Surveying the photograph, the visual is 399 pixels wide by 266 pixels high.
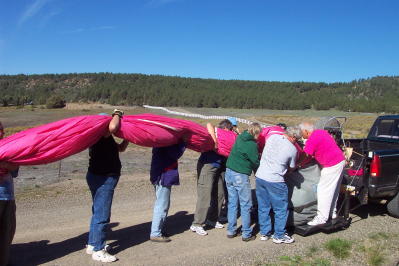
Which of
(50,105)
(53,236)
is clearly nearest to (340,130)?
(53,236)

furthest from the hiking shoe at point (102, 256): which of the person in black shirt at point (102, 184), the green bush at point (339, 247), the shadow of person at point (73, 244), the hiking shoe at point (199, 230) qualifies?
the green bush at point (339, 247)

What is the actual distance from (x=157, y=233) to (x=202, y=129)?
1.71 meters

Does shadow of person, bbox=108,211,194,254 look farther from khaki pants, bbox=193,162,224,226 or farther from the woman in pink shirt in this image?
the woman in pink shirt

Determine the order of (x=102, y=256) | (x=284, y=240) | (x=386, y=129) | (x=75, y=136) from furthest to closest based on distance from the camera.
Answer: (x=386, y=129), (x=284, y=240), (x=102, y=256), (x=75, y=136)

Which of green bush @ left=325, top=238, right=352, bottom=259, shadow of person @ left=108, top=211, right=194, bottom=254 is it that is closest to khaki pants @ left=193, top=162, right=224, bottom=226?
shadow of person @ left=108, top=211, right=194, bottom=254

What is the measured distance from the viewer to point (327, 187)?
5.79 meters

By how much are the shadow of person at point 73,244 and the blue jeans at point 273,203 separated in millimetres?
1368

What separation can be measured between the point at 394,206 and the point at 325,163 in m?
2.19

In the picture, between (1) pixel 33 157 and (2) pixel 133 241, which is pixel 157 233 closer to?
(2) pixel 133 241

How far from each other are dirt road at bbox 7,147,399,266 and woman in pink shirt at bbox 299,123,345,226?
48cm

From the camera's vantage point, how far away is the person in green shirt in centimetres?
531

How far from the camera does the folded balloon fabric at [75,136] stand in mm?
4039

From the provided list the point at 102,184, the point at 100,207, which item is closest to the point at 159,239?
the point at 100,207

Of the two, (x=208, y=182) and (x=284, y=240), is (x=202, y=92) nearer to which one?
(x=208, y=182)
